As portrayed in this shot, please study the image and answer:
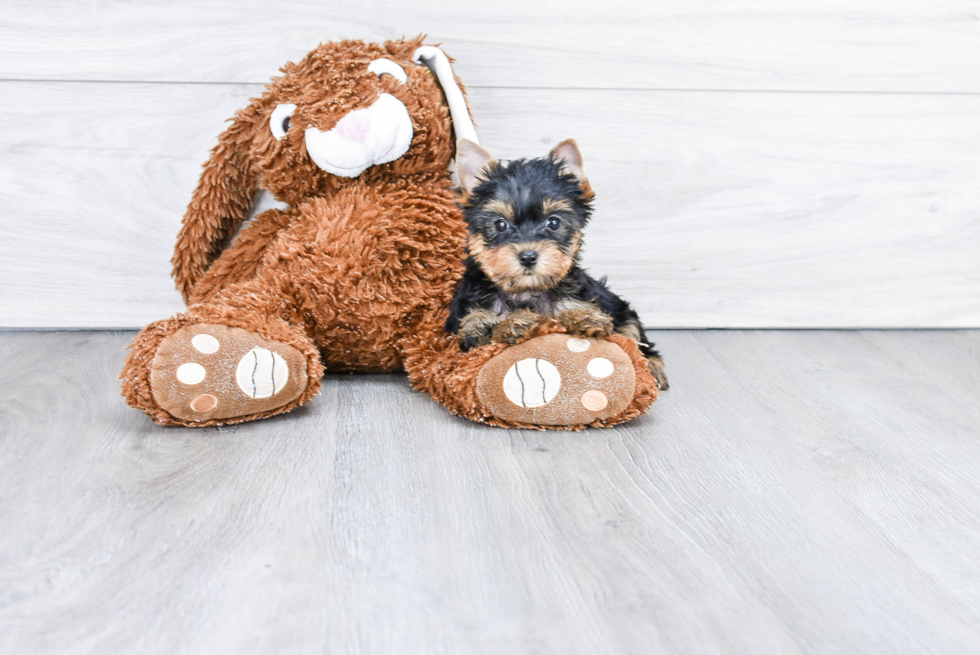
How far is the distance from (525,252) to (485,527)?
39 centimetres

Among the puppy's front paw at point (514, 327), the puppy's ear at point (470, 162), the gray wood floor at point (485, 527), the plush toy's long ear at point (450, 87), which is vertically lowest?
the gray wood floor at point (485, 527)

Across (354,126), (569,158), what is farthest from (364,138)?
A: (569,158)

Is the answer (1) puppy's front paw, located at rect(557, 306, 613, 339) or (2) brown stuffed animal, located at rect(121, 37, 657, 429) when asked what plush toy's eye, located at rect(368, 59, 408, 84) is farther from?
(1) puppy's front paw, located at rect(557, 306, 613, 339)

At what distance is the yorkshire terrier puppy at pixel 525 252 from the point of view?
1229 mm

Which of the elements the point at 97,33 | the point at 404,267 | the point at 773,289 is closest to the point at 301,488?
the point at 404,267

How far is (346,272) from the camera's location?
4.80 ft

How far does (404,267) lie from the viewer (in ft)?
4.91

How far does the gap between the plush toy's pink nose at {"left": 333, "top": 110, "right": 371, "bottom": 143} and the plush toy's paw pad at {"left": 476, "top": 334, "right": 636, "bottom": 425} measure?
454mm

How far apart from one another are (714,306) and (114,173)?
1.29 m

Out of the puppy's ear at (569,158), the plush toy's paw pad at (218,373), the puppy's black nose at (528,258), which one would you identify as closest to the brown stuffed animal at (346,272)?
the plush toy's paw pad at (218,373)

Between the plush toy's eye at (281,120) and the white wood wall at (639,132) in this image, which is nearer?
the plush toy's eye at (281,120)

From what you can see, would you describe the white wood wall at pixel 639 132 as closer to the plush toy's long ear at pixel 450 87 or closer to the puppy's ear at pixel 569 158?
the plush toy's long ear at pixel 450 87

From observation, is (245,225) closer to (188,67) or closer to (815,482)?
(188,67)

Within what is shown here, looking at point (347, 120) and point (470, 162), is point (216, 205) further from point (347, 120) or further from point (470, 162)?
point (470, 162)
